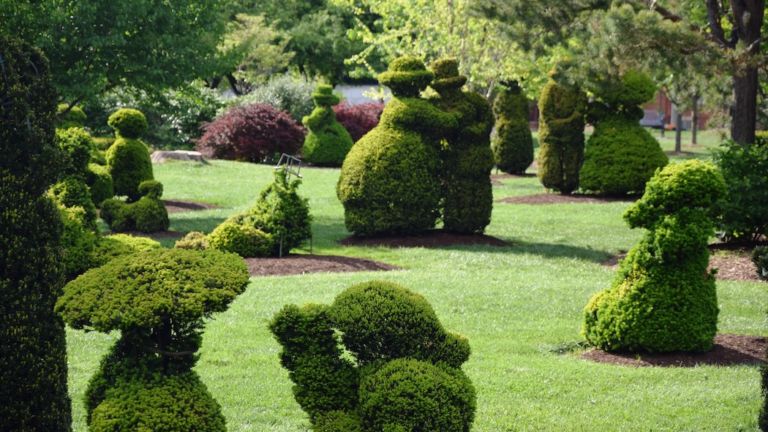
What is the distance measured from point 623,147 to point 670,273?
14.9 m

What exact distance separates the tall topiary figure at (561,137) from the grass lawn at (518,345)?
17.4 ft

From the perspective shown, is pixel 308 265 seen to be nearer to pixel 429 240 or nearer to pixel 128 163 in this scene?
pixel 429 240

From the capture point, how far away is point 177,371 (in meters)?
5.47

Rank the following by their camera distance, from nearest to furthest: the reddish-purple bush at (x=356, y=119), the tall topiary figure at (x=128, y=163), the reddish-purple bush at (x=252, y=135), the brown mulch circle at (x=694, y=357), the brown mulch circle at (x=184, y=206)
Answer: the brown mulch circle at (x=694, y=357), the tall topiary figure at (x=128, y=163), the brown mulch circle at (x=184, y=206), the reddish-purple bush at (x=252, y=135), the reddish-purple bush at (x=356, y=119)

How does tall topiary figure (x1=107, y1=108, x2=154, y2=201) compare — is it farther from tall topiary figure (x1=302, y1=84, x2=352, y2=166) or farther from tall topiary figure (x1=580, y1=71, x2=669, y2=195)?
tall topiary figure (x1=302, y1=84, x2=352, y2=166)

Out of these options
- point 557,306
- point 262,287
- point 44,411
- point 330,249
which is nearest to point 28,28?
point 330,249

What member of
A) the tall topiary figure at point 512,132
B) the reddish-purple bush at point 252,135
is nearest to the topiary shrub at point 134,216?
the tall topiary figure at point 512,132

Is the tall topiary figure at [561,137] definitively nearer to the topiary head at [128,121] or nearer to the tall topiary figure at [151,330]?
the topiary head at [128,121]

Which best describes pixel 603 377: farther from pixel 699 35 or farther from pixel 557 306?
pixel 699 35

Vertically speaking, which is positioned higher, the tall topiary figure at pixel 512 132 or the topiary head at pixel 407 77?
the topiary head at pixel 407 77

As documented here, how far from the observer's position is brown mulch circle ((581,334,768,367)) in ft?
31.9

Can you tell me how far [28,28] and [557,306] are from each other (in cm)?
1154

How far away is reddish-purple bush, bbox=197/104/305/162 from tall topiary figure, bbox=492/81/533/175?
6.98m

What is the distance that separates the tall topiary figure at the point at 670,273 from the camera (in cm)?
947
